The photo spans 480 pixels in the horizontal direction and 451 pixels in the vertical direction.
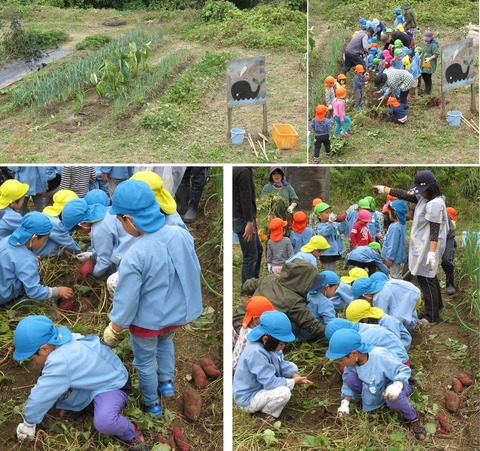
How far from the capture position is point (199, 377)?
14.4ft

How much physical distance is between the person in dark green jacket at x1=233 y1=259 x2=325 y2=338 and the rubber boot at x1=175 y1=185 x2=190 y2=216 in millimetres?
1212

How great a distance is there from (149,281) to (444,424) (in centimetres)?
185

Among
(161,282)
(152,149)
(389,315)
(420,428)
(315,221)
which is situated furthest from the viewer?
(152,149)

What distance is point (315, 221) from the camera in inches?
262

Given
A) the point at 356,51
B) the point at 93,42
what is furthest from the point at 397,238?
the point at 93,42

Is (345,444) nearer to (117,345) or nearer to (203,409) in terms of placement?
(203,409)

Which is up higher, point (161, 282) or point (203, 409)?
point (161, 282)

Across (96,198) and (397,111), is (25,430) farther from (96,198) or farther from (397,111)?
(397,111)

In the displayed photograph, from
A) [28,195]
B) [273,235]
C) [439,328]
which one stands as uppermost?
[28,195]

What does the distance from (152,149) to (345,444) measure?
426 cm

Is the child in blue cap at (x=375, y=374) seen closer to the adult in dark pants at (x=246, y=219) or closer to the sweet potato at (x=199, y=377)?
the sweet potato at (x=199, y=377)

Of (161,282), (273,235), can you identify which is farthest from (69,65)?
(161,282)

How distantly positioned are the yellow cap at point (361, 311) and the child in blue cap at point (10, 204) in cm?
234

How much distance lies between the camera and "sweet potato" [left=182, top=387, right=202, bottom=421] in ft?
13.5
